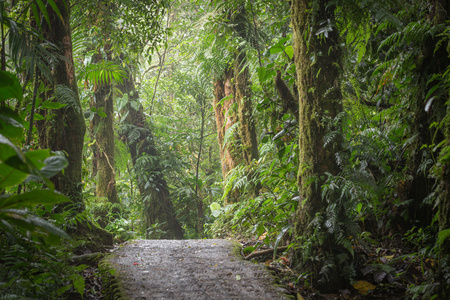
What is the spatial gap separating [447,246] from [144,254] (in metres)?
2.93

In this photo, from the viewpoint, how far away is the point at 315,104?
2695mm

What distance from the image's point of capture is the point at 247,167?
5.06 m

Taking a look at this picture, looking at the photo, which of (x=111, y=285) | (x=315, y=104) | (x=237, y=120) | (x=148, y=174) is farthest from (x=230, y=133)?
(x=111, y=285)

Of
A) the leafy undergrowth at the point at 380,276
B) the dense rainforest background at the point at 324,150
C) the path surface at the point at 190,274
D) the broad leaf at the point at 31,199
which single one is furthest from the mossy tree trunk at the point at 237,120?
the broad leaf at the point at 31,199

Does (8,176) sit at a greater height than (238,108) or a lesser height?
lesser

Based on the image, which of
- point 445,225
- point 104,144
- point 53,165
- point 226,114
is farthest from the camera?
point 104,144

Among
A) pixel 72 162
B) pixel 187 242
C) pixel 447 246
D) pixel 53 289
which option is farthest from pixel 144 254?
pixel 447 246

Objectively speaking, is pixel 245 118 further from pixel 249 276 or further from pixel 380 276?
pixel 380 276

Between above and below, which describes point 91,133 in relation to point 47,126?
above

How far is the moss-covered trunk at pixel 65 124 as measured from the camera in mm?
3186

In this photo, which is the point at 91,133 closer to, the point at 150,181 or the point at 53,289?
the point at 150,181

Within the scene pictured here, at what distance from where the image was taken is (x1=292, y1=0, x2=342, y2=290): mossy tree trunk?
2576 millimetres

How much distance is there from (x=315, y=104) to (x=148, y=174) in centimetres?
579

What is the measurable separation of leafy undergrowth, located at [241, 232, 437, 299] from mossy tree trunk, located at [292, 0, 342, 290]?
0.20 metres
